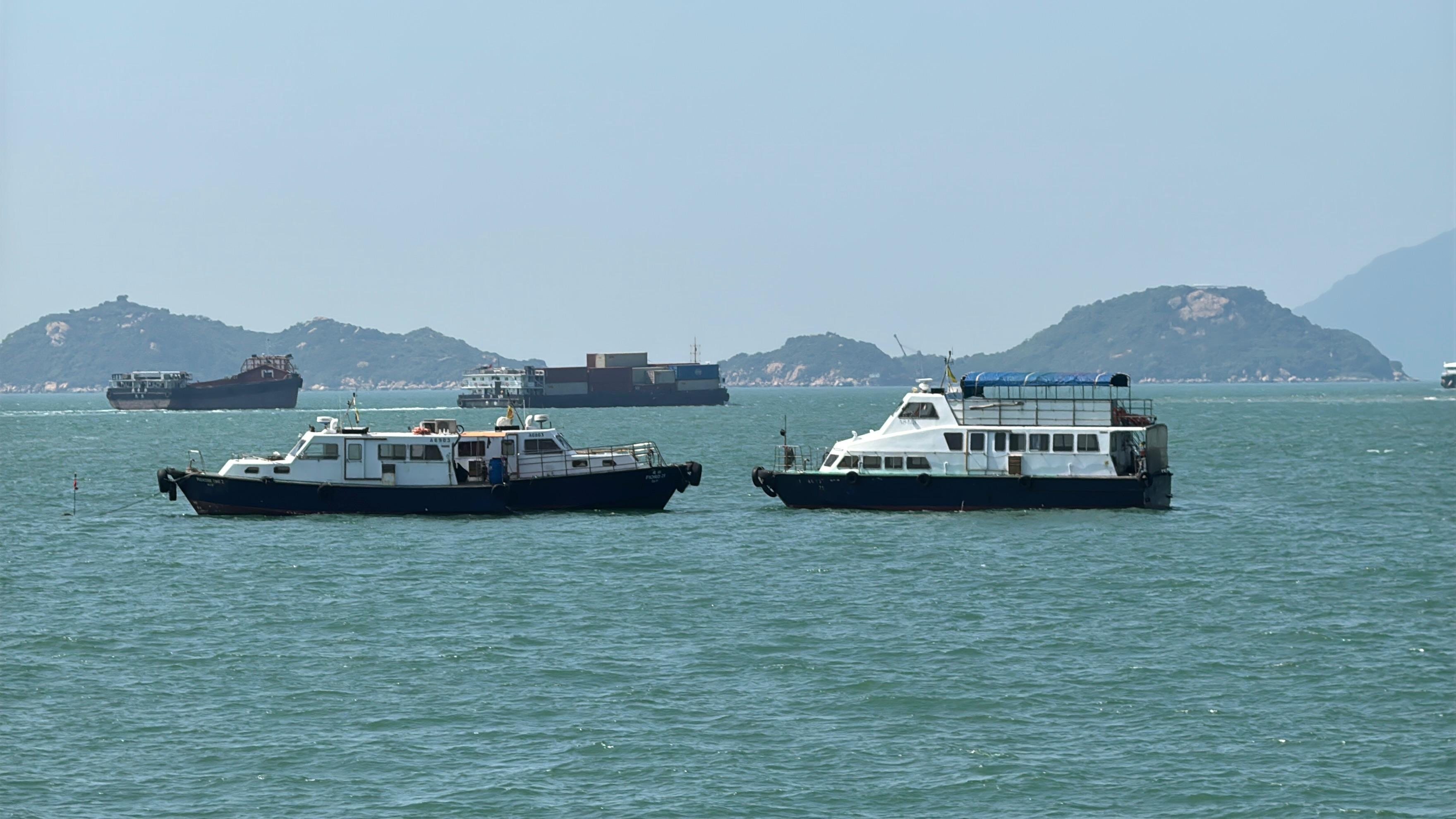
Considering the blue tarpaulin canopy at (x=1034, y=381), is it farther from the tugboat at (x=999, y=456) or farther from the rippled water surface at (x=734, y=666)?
the rippled water surface at (x=734, y=666)

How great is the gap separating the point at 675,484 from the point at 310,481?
575 inches

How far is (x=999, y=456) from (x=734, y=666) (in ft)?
93.3

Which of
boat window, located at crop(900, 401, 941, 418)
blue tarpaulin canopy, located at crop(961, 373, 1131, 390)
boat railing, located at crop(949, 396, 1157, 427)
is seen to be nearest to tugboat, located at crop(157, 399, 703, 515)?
boat window, located at crop(900, 401, 941, 418)

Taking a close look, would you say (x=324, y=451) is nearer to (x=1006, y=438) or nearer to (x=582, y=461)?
(x=582, y=461)

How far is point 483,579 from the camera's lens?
47.9 meters

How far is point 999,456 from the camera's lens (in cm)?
6125

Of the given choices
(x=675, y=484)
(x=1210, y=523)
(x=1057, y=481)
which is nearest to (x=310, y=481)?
(x=675, y=484)

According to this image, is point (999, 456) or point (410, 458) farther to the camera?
point (410, 458)

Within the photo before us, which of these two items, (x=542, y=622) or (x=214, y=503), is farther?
(x=214, y=503)

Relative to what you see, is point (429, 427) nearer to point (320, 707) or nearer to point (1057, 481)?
point (1057, 481)

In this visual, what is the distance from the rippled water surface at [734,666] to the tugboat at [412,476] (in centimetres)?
116

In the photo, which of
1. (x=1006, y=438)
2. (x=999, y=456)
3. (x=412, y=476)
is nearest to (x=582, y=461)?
(x=412, y=476)

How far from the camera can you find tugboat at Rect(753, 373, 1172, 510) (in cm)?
→ 6075

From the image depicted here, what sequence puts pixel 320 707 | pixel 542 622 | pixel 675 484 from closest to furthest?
pixel 320 707 → pixel 542 622 → pixel 675 484
